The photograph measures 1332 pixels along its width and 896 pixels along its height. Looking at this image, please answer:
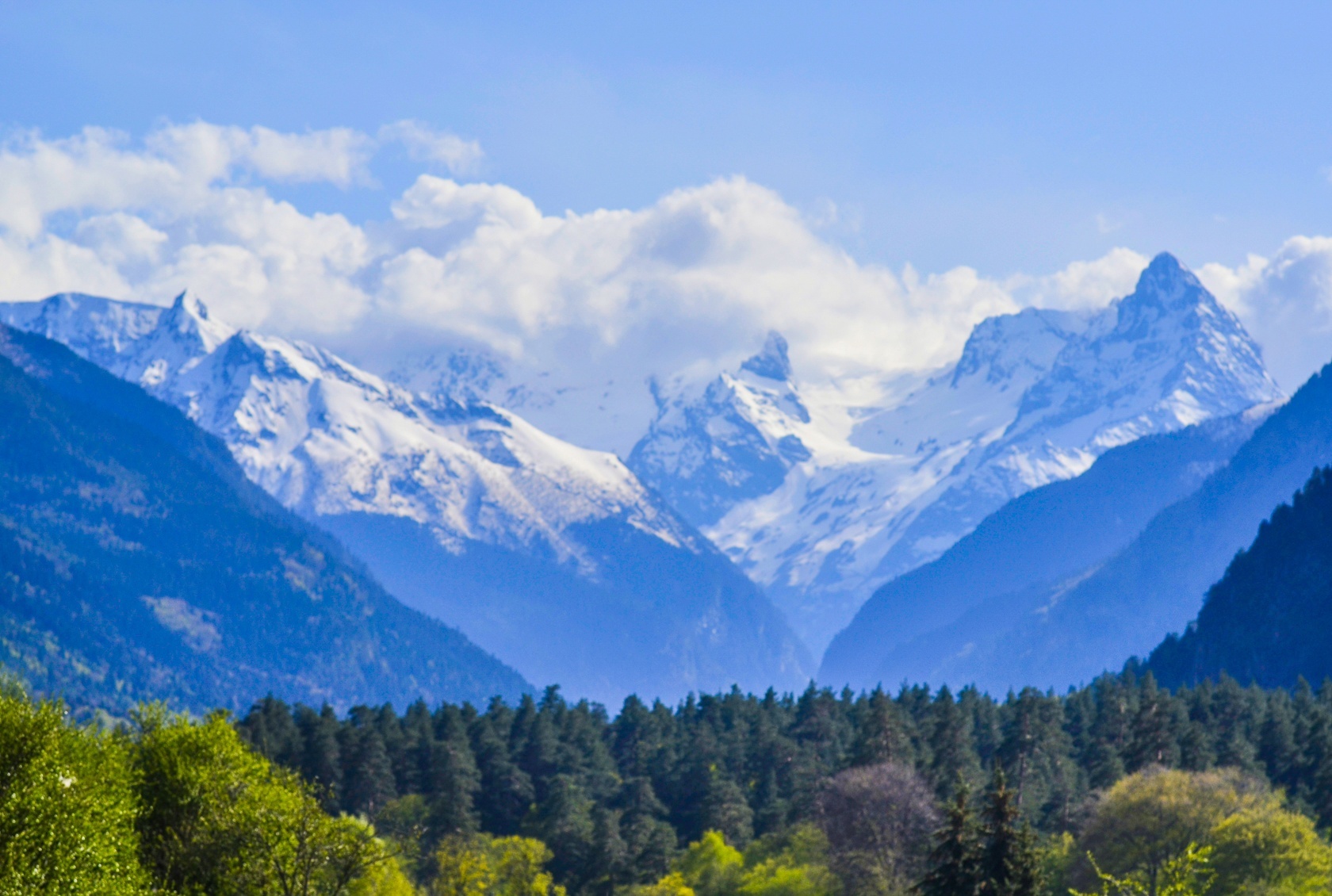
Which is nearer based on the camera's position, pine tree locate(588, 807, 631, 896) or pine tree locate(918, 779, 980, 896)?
pine tree locate(918, 779, 980, 896)

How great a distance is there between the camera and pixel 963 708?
191750mm

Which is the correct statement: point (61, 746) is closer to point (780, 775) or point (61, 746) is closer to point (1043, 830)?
point (1043, 830)

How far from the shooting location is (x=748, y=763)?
184 m

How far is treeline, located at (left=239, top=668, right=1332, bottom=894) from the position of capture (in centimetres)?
14625

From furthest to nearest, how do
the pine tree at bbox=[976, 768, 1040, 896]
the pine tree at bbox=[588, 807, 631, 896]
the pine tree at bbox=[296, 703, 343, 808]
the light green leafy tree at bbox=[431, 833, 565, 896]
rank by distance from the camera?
1. the pine tree at bbox=[296, 703, 343, 808]
2. the pine tree at bbox=[588, 807, 631, 896]
3. the light green leafy tree at bbox=[431, 833, 565, 896]
4. the pine tree at bbox=[976, 768, 1040, 896]

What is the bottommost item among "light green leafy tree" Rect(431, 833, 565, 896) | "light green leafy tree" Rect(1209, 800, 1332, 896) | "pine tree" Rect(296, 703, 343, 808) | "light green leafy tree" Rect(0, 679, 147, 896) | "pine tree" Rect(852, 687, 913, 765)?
"light green leafy tree" Rect(0, 679, 147, 896)

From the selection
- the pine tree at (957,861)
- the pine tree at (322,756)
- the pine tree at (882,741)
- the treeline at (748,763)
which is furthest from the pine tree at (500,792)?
the pine tree at (957,861)

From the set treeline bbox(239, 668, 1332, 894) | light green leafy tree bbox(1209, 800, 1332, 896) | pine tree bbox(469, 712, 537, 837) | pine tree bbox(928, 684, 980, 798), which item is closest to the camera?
light green leafy tree bbox(1209, 800, 1332, 896)

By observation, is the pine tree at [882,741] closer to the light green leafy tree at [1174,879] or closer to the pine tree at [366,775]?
the light green leafy tree at [1174,879]

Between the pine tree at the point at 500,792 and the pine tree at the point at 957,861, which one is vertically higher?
the pine tree at the point at 500,792

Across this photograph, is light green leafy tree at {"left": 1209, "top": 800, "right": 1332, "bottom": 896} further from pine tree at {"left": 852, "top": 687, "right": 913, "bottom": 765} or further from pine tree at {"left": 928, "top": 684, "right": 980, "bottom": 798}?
pine tree at {"left": 852, "top": 687, "right": 913, "bottom": 765}

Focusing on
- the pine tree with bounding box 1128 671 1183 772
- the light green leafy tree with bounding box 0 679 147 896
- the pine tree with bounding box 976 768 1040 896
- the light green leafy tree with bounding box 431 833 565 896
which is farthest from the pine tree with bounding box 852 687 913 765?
the light green leafy tree with bounding box 0 679 147 896

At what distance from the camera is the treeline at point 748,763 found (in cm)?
14625

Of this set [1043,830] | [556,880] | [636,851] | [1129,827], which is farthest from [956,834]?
[556,880]
